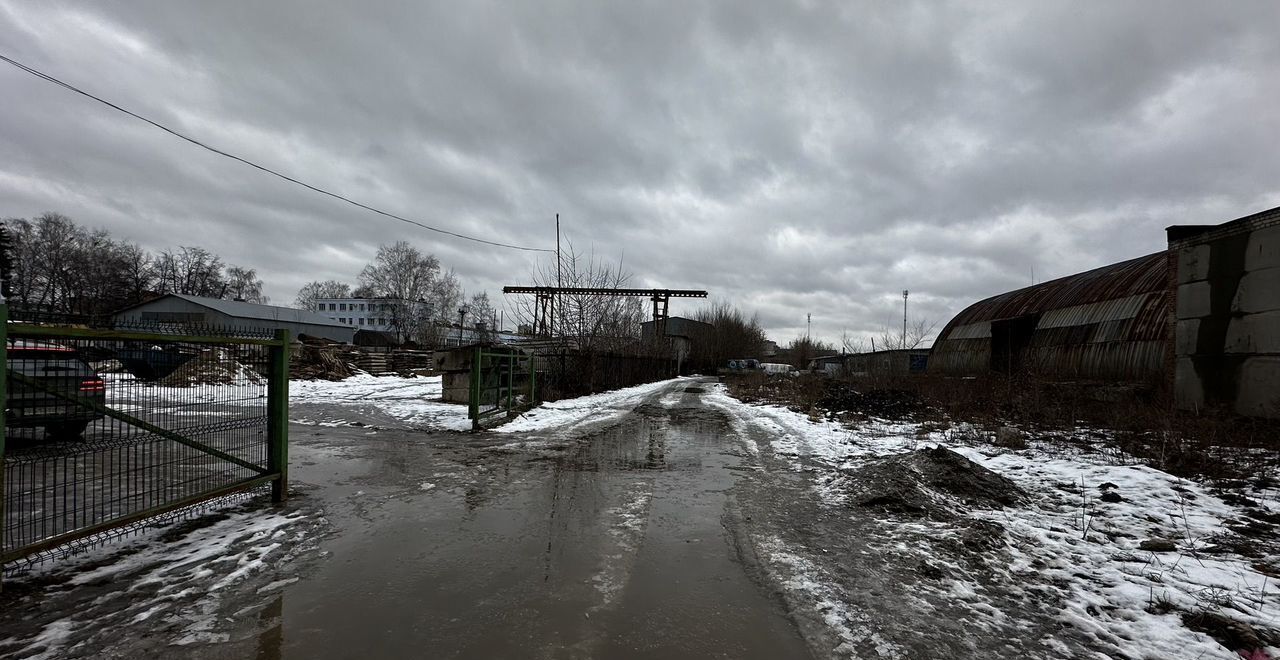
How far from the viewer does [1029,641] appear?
126 inches

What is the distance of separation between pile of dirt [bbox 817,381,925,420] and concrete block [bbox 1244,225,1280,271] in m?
6.99

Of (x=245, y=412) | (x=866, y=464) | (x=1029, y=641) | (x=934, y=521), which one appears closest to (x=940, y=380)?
(x=866, y=464)

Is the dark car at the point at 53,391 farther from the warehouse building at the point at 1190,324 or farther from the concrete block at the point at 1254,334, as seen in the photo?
the concrete block at the point at 1254,334

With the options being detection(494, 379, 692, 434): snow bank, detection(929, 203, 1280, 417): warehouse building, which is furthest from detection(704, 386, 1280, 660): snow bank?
detection(494, 379, 692, 434): snow bank

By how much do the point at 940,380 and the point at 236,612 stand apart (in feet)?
75.4

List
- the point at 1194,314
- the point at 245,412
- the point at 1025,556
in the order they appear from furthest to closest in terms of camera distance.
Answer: the point at 1194,314 → the point at 245,412 → the point at 1025,556

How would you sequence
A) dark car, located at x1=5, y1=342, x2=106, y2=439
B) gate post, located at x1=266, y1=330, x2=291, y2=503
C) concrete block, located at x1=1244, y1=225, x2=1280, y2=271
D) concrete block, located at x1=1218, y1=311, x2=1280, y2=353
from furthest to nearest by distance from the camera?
concrete block, located at x1=1244, y1=225, x2=1280, y2=271
concrete block, located at x1=1218, y1=311, x2=1280, y2=353
gate post, located at x1=266, y1=330, x2=291, y2=503
dark car, located at x1=5, y1=342, x2=106, y2=439

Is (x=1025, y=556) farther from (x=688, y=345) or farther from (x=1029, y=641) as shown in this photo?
(x=688, y=345)

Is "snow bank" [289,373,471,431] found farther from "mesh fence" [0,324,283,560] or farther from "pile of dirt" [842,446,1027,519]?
"pile of dirt" [842,446,1027,519]

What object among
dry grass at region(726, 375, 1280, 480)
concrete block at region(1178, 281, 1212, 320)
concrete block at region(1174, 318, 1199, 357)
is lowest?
dry grass at region(726, 375, 1280, 480)

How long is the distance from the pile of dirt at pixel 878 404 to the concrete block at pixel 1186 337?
214 inches

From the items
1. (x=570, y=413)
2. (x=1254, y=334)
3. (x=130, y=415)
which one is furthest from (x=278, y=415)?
(x=1254, y=334)

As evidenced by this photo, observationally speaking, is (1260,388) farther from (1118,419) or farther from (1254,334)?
(1118,419)

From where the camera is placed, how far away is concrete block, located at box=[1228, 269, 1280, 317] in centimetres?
1034
